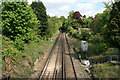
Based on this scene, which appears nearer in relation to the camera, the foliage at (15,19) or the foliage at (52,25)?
the foliage at (15,19)

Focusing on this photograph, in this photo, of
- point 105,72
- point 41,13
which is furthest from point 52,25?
point 105,72

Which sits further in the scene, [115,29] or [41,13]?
[41,13]

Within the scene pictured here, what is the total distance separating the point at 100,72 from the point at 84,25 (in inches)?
2506

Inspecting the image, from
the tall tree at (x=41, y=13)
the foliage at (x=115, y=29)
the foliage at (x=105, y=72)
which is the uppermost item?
the tall tree at (x=41, y=13)

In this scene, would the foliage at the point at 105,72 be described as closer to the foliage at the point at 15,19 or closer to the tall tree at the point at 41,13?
the foliage at the point at 15,19

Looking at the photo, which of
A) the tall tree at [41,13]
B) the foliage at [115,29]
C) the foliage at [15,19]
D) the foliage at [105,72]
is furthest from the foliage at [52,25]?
the foliage at [105,72]

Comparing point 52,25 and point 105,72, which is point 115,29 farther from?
point 52,25

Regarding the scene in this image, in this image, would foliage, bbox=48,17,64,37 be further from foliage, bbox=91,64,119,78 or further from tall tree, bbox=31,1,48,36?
foliage, bbox=91,64,119,78

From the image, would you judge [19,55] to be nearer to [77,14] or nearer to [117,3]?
[117,3]

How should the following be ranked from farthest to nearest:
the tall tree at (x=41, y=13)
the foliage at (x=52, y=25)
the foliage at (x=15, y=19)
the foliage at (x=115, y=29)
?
the foliage at (x=52, y=25) → the tall tree at (x=41, y=13) → the foliage at (x=115, y=29) → the foliage at (x=15, y=19)

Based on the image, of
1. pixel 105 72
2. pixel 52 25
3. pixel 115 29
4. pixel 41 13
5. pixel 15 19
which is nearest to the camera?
pixel 105 72

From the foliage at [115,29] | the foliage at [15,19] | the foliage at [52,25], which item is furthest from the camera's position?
the foliage at [52,25]

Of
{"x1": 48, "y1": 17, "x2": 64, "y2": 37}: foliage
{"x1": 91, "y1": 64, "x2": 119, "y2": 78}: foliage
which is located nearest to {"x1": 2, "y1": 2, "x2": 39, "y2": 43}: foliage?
{"x1": 91, "y1": 64, "x2": 119, "y2": 78}: foliage

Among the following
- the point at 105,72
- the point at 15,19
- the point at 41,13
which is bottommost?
the point at 105,72
